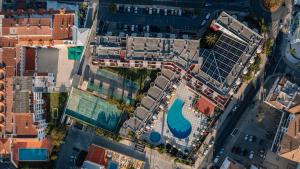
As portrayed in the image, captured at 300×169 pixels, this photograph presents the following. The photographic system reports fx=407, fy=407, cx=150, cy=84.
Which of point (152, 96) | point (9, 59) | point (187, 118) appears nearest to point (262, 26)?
point (187, 118)

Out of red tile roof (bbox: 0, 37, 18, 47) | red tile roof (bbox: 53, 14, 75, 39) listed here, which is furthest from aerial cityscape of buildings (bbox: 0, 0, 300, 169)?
red tile roof (bbox: 0, 37, 18, 47)

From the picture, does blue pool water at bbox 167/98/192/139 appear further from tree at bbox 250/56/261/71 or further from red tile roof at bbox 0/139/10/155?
red tile roof at bbox 0/139/10/155

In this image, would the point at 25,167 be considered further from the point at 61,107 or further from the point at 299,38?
the point at 299,38

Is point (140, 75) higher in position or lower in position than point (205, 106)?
higher

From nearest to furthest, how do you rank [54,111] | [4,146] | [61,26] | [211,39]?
[61,26] → [211,39] → [4,146] → [54,111]

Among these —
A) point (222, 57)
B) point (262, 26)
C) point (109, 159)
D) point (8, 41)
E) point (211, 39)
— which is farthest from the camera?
point (109, 159)

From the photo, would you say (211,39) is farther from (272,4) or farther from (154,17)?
(272,4)

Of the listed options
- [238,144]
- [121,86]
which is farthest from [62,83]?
[238,144]
